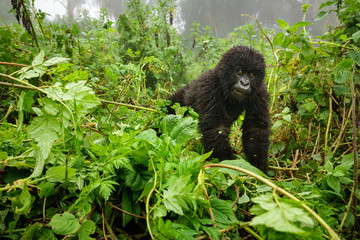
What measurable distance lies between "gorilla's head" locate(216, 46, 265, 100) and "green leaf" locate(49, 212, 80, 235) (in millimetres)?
1891

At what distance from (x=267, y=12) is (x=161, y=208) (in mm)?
41307

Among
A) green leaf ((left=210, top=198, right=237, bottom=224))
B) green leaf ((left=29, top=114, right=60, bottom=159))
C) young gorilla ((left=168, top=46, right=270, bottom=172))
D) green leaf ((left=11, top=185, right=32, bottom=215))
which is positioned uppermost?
young gorilla ((left=168, top=46, right=270, bottom=172))

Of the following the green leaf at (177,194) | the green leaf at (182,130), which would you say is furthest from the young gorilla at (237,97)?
the green leaf at (177,194)

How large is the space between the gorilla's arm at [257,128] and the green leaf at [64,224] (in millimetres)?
1583

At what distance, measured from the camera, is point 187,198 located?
721 millimetres

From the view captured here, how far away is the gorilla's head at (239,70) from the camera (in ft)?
7.54

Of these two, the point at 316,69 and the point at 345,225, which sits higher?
the point at 316,69

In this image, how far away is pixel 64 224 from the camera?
2.30 ft

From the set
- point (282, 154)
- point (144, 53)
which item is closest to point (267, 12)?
point (144, 53)

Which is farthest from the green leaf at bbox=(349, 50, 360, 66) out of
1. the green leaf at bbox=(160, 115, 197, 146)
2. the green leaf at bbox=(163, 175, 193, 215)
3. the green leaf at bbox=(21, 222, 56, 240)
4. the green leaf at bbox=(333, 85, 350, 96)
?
the green leaf at bbox=(21, 222, 56, 240)

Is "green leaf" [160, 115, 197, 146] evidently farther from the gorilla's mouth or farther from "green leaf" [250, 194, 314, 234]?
the gorilla's mouth

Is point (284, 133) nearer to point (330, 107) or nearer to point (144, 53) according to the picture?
point (330, 107)

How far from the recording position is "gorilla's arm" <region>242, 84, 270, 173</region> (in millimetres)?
1986

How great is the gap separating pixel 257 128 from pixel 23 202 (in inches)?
78.1
